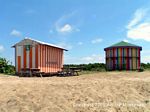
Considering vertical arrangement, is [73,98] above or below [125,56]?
below

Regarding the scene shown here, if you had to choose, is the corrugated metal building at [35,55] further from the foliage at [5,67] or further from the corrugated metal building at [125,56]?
the corrugated metal building at [125,56]

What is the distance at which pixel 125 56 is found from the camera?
93.2 ft

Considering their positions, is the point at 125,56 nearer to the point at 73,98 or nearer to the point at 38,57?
the point at 38,57

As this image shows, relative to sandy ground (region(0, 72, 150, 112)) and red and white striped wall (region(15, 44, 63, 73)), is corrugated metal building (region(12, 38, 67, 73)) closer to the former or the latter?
red and white striped wall (region(15, 44, 63, 73))

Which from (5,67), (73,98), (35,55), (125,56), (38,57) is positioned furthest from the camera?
(125,56)

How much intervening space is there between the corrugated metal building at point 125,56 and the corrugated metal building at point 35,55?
726cm

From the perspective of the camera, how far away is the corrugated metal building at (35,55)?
856 inches

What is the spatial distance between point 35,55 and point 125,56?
34.8ft

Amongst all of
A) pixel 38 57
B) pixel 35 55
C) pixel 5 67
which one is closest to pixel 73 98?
pixel 38 57

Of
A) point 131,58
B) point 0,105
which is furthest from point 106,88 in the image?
point 131,58

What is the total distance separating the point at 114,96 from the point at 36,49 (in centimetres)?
1179

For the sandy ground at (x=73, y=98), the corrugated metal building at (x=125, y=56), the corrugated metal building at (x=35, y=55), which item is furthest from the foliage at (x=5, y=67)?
the sandy ground at (x=73, y=98)

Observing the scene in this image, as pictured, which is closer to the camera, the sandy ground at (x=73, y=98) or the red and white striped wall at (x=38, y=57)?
the sandy ground at (x=73, y=98)

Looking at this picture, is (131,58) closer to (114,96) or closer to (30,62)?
(30,62)
